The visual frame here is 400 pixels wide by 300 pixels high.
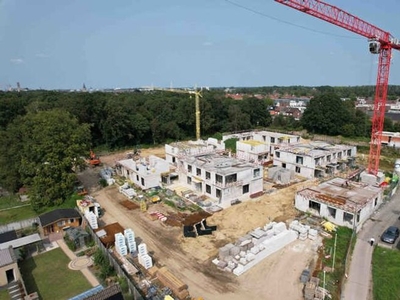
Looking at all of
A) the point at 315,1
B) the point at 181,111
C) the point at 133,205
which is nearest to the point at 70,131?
the point at 133,205

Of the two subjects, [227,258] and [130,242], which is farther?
[130,242]

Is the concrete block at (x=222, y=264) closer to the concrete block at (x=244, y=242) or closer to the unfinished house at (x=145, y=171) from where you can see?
the concrete block at (x=244, y=242)

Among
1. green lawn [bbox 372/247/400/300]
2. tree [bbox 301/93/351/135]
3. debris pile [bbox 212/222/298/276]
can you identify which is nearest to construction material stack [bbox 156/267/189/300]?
debris pile [bbox 212/222/298/276]

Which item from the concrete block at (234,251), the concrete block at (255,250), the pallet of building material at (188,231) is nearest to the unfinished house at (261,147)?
the pallet of building material at (188,231)

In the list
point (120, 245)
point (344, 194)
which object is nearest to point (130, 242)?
point (120, 245)

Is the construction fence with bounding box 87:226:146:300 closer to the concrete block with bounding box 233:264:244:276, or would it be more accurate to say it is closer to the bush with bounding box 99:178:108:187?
the concrete block with bounding box 233:264:244:276

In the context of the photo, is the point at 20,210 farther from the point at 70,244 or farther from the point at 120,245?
the point at 120,245
